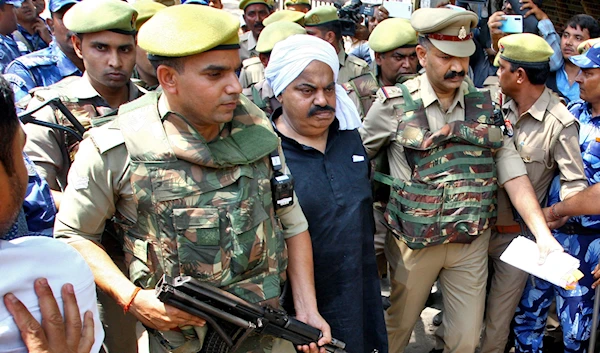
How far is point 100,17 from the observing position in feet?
9.59

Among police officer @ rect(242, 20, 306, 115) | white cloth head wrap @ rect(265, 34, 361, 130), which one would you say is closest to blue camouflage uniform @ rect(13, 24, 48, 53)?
police officer @ rect(242, 20, 306, 115)

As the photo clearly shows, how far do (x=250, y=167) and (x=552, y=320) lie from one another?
312cm

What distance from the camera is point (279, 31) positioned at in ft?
14.4

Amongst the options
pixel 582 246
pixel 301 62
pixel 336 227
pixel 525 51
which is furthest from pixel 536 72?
pixel 336 227

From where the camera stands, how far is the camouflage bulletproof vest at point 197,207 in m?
1.95

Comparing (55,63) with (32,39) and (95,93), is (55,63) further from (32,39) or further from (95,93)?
(32,39)

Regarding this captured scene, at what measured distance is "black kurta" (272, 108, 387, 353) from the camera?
8.69ft

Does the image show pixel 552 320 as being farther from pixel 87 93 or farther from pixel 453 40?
pixel 87 93

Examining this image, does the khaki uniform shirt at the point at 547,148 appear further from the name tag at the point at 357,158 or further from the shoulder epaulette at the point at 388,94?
the name tag at the point at 357,158

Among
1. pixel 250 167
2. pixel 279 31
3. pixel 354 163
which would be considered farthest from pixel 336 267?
pixel 279 31

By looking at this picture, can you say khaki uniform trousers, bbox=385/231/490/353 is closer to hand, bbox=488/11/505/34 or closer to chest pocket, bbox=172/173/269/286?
chest pocket, bbox=172/173/269/286

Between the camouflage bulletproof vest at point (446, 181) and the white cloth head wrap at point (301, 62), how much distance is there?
37 cm

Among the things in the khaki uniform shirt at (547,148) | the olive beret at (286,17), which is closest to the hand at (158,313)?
the khaki uniform shirt at (547,148)

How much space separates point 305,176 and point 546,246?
4.17 ft
